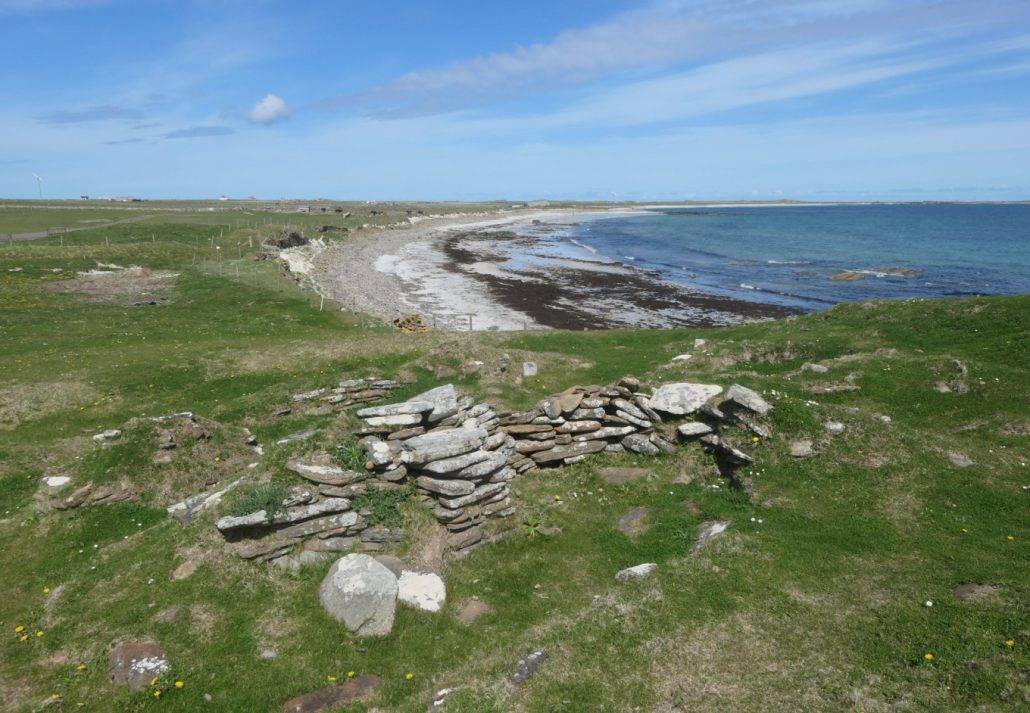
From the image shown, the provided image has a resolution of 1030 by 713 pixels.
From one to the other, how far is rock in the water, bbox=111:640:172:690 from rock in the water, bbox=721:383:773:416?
17678 millimetres

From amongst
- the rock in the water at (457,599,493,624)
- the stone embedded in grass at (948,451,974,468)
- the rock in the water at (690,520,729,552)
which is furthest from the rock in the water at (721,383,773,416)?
the rock in the water at (457,599,493,624)

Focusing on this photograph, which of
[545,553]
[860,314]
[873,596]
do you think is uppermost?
[860,314]

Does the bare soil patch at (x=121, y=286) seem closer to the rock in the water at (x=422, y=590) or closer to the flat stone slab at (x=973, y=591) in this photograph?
the rock in the water at (x=422, y=590)

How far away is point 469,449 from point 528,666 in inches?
279

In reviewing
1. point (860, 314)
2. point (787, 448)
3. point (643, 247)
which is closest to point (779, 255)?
point (643, 247)

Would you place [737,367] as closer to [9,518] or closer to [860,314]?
[860,314]

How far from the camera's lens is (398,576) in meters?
14.7

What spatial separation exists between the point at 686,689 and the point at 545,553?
6.41 metres

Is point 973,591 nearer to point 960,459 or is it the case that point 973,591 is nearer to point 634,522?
point 960,459

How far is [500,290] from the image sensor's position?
247 feet

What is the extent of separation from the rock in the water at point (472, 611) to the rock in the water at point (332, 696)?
2660 millimetres

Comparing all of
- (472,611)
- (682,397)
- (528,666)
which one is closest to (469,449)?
(472,611)

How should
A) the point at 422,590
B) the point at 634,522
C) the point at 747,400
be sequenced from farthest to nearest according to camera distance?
the point at 747,400, the point at 634,522, the point at 422,590

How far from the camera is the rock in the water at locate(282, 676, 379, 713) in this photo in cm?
1114
